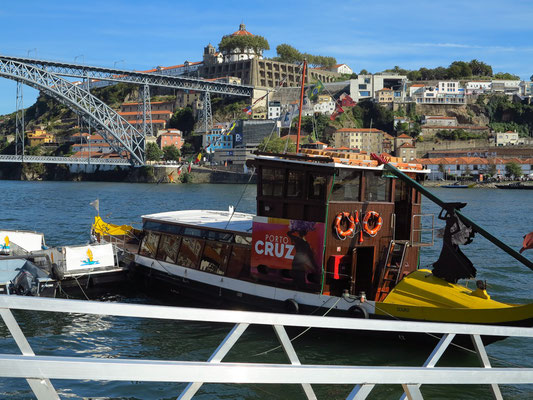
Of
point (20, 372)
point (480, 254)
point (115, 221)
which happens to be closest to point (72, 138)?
point (115, 221)

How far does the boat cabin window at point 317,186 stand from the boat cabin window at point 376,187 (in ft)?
2.44

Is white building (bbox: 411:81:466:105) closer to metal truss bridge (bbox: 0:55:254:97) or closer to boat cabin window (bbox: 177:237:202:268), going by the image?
metal truss bridge (bbox: 0:55:254:97)

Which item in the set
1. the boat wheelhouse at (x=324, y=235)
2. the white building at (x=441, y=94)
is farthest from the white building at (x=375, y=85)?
the boat wheelhouse at (x=324, y=235)

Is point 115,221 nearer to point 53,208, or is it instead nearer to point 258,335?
point 53,208

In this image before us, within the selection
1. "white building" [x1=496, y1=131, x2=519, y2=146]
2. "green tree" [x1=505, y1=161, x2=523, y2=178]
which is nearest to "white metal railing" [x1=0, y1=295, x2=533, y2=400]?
"green tree" [x1=505, y1=161, x2=523, y2=178]

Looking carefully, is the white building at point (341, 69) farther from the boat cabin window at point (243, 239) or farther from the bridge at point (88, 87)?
the boat cabin window at point (243, 239)

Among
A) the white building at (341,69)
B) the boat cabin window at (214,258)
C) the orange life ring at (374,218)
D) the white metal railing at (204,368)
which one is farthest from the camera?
the white building at (341,69)

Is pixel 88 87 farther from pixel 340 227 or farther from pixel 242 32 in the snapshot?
pixel 340 227

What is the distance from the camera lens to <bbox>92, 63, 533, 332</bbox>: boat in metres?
9.23

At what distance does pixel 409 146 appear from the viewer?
3506 inches

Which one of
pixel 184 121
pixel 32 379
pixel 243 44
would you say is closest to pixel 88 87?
pixel 184 121

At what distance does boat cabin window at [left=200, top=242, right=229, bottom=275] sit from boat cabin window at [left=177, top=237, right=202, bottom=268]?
8.0 inches

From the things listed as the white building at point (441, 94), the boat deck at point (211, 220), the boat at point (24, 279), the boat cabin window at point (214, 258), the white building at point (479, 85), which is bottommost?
the boat at point (24, 279)

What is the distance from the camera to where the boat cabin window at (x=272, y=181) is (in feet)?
32.9
